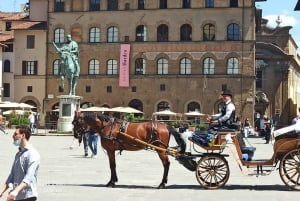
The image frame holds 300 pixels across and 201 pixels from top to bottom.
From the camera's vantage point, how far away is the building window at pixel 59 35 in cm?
6688

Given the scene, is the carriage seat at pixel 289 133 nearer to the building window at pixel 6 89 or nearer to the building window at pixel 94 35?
the building window at pixel 94 35

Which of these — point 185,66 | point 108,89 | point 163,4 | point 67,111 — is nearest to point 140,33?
point 163,4

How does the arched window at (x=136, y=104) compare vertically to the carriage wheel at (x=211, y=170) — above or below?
above

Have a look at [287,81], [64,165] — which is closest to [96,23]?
[287,81]

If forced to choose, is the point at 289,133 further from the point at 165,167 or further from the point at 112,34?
the point at 112,34

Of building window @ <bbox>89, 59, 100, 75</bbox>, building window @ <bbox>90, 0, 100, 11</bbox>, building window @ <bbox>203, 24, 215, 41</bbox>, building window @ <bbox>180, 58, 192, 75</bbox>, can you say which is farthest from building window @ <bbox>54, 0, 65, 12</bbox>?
building window @ <bbox>203, 24, 215, 41</bbox>

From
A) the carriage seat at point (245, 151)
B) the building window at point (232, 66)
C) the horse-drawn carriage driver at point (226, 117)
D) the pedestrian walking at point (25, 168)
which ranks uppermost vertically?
the building window at point (232, 66)

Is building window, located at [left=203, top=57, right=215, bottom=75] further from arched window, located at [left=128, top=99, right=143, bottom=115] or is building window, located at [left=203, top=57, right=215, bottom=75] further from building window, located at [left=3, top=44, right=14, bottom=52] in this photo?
building window, located at [left=3, top=44, right=14, bottom=52]

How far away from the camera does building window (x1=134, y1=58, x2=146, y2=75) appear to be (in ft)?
212

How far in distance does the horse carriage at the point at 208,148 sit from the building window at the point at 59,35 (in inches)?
2053

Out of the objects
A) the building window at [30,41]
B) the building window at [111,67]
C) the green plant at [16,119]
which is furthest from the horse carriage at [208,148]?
the building window at [30,41]

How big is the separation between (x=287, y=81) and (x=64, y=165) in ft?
226

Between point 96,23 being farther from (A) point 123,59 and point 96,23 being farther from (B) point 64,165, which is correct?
(B) point 64,165

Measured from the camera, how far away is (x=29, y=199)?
25.3 ft
